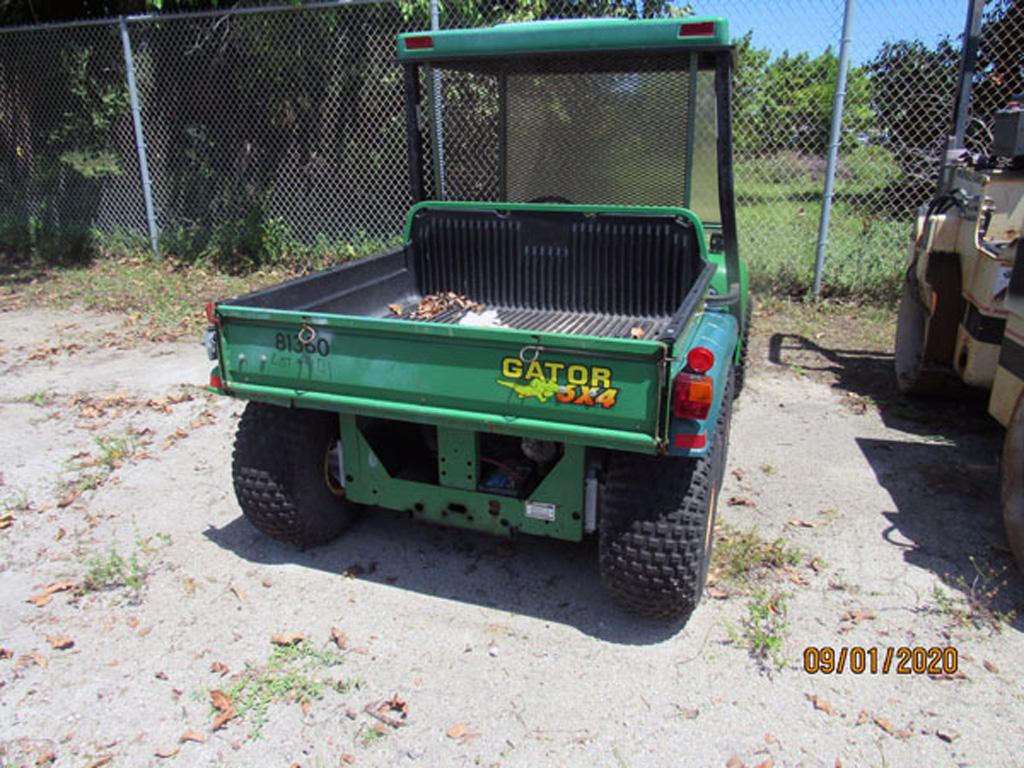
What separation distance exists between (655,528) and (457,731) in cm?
91

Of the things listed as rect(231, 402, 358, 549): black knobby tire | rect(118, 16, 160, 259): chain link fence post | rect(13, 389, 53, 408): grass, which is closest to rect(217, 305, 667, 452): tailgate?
rect(231, 402, 358, 549): black knobby tire

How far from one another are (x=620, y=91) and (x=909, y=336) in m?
2.61

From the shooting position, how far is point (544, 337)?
2637mm

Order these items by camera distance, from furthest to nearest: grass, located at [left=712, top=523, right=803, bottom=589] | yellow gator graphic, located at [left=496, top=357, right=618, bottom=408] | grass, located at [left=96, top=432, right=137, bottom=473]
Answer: grass, located at [left=96, top=432, right=137, bottom=473], grass, located at [left=712, top=523, right=803, bottom=589], yellow gator graphic, located at [left=496, top=357, right=618, bottom=408]

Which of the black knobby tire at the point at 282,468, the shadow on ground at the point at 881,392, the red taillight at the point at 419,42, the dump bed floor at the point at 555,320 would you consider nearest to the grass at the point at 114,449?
the black knobby tire at the point at 282,468

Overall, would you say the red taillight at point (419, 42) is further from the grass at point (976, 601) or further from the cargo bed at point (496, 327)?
the grass at point (976, 601)

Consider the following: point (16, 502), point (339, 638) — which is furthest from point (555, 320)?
point (16, 502)

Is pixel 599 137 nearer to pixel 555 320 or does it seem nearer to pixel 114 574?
pixel 555 320

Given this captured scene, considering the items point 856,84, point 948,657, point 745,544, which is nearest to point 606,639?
point 745,544

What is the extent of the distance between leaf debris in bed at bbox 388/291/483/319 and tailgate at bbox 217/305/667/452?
1.25 metres

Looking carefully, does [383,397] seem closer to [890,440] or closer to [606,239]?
[606,239]

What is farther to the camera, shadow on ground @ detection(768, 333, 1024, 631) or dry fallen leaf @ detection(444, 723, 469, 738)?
shadow on ground @ detection(768, 333, 1024, 631)

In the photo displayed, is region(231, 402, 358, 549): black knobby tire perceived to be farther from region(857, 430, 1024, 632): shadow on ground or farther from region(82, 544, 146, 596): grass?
region(857, 430, 1024, 632): shadow on ground

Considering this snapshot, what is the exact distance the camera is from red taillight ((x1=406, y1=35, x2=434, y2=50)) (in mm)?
4090
